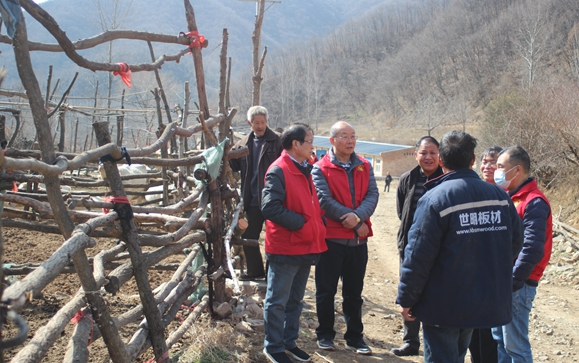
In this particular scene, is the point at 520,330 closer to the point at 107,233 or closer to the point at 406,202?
the point at 406,202

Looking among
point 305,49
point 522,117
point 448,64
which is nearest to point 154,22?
point 305,49

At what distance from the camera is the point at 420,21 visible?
8975 cm

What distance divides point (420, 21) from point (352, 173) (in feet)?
309

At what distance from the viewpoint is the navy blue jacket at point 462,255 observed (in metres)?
2.38

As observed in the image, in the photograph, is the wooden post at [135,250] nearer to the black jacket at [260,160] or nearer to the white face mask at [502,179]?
the black jacket at [260,160]

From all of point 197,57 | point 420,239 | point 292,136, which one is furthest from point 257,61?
point 420,239

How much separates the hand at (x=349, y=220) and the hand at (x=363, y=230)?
8cm

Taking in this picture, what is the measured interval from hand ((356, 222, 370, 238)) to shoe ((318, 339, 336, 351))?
85 cm

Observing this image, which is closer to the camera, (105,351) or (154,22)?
(105,351)

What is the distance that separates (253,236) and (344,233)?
4.12ft

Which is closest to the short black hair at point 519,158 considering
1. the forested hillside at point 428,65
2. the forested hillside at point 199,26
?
the forested hillside at point 428,65

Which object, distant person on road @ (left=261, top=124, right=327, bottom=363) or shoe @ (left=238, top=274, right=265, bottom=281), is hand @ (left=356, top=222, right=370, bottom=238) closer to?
distant person on road @ (left=261, top=124, right=327, bottom=363)

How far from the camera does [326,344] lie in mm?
3674

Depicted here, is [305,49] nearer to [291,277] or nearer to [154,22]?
[154,22]
